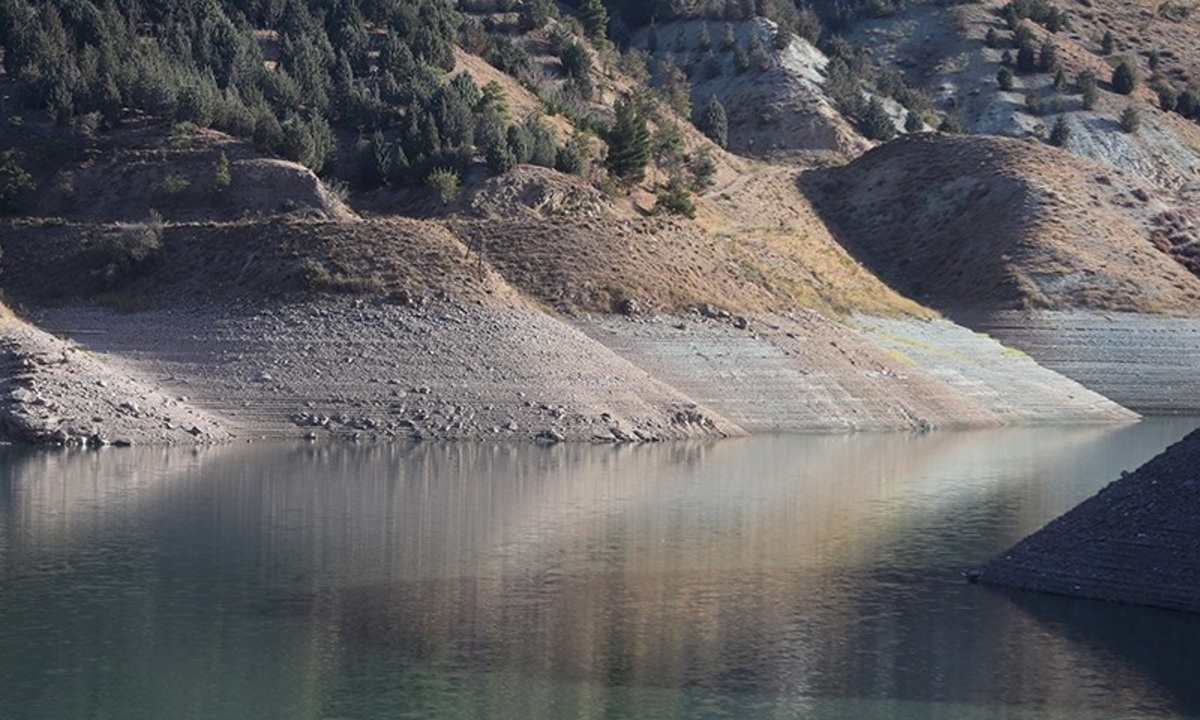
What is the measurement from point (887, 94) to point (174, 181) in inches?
2383

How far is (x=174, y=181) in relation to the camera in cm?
7438

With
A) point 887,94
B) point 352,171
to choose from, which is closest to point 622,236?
point 352,171

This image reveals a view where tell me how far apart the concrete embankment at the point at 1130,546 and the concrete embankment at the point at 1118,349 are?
153 feet

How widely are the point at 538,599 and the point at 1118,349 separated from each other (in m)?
56.0

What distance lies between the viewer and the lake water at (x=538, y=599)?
26453mm

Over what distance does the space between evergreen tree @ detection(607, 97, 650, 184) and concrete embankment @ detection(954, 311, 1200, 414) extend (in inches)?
679

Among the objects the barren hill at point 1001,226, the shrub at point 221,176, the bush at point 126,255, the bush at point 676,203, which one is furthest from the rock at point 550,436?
the barren hill at point 1001,226

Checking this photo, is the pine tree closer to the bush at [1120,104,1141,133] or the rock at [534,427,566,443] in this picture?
the bush at [1120,104,1141,133]

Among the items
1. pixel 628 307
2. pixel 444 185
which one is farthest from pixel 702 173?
pixel 628 307

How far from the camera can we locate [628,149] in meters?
85.7

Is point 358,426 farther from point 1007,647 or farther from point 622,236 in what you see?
point 1007,647

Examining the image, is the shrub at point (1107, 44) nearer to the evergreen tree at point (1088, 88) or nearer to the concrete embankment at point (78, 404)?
the evergreen tree at point (1088, 88)

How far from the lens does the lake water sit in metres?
26.5

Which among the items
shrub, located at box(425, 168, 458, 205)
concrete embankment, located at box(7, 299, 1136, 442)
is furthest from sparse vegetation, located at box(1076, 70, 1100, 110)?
shrub, located at box(425, 168, 458, 205)
